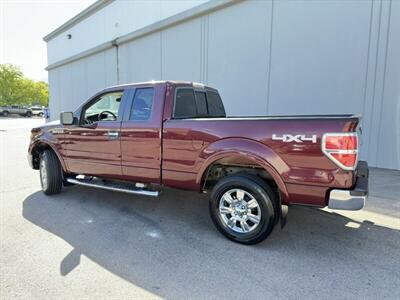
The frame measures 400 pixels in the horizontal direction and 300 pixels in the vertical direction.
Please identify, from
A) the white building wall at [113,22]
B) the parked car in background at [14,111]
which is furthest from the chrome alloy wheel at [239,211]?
the parked car in background at [14,111]

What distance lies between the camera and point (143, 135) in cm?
427

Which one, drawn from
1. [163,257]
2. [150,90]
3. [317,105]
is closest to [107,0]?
[317,105]

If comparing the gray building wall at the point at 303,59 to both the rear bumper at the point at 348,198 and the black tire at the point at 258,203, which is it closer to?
the rear bumper at the point at 348,198

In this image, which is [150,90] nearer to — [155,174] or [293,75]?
[155,174]

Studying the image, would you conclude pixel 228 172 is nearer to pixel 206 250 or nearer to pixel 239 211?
pixel 239 211

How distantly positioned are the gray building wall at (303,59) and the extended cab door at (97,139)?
5764 millimetres

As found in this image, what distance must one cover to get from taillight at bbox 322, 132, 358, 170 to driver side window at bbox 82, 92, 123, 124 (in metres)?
3.20

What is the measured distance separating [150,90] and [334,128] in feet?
8.59

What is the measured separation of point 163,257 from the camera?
10.8ft

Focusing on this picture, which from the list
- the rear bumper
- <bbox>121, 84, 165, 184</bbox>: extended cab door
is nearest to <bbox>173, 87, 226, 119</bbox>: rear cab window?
<bbox>121, 84, 165, 184</bbox>: extended cab door

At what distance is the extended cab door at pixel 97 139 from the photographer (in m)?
4.65

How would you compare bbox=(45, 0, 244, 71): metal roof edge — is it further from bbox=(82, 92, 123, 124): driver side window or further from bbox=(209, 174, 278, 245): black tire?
bbox=(209, 174, 278, 245): black tire

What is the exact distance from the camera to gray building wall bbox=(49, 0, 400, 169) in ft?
24.0

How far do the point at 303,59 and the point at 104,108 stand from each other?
594 centimetres
